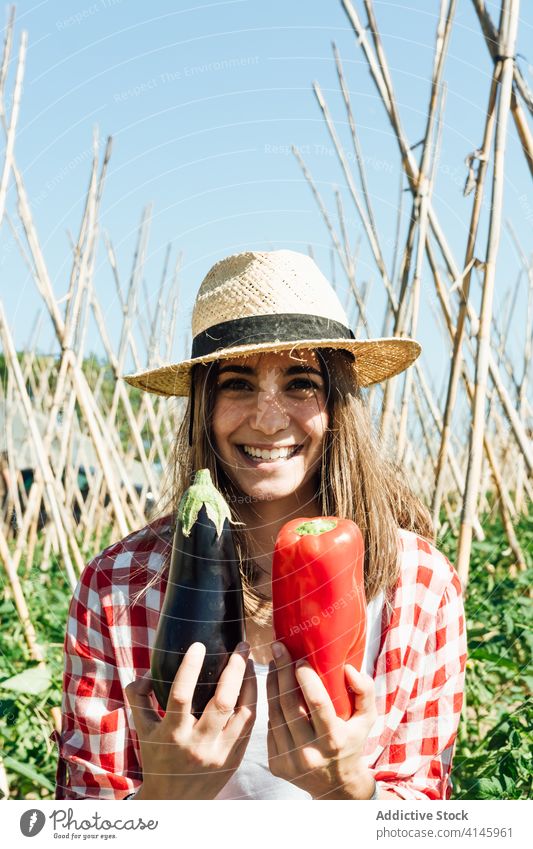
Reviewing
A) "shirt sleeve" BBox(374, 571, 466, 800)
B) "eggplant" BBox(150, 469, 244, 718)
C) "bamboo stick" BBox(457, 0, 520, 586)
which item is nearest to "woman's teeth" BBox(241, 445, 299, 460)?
"eggplant" BBox(150, 469, 244, 718)

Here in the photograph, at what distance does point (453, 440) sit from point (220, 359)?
3.60 m

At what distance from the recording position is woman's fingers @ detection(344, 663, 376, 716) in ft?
3.04

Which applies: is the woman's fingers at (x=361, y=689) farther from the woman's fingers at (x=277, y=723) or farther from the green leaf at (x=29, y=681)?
the green leaf at (x=29, y=681)

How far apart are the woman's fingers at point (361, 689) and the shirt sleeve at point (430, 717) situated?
0.97 ft

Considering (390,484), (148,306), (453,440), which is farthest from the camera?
(453,440)

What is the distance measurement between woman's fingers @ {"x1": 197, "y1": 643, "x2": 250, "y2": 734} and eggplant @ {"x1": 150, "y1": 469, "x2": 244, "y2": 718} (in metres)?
0.02

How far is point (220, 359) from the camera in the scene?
1.17 meters

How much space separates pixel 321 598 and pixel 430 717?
16.5 inches

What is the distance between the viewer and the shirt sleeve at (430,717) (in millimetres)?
1207

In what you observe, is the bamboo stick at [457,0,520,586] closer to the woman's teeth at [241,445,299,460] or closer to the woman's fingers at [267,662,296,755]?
the woman's teeth at [241,445,299,460]

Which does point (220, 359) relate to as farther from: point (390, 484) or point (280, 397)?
point (390, 484)

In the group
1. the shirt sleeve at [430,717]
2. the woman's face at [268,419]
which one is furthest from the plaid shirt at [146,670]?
the woman's face at [268,419]

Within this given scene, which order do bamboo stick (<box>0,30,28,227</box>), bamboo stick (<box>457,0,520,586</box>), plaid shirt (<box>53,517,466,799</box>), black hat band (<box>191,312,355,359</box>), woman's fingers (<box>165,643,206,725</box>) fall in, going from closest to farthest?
1. woman's fingers (<box>165,643,206,725</box>)
2. black hat band (<box>191,312,355,359</box>)
3. plaid shirt (<box>53,517,466,799</box>)
4. bamboo stick (<box>457,0,520,586</box>)
5. bamboo stick (<box>0,30,28,227</box>)
